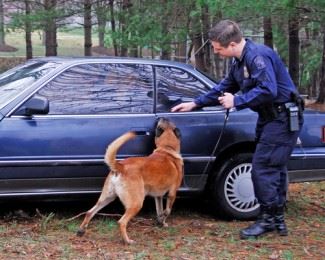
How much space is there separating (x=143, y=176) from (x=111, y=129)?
2.03 feet

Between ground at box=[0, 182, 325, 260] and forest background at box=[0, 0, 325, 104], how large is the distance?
426cm

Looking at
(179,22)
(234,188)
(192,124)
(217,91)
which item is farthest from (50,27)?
(217,91)

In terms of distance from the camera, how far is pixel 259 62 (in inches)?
177

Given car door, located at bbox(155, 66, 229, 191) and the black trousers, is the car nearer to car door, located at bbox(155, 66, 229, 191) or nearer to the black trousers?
car door, located at bbox(155, 66, 229, 191)

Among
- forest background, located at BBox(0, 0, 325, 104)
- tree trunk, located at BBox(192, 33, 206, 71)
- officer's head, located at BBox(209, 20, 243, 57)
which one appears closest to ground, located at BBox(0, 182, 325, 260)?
officer's head, located at BBox(209, 20, 243, 57)

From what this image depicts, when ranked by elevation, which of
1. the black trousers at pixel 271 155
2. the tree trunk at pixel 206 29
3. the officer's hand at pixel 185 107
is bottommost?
the black trousers at pixel 271 155

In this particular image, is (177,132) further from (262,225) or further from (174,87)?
(262,225)

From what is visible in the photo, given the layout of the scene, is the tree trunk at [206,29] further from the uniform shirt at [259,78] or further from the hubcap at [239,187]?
the uniform shirt at [259,78]

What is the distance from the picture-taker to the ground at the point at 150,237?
4375 millimetres

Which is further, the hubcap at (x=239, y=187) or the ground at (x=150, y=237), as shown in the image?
the hubcap at (x=239, y=187)

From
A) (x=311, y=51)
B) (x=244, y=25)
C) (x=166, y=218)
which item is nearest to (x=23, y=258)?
(x=166, y=218)

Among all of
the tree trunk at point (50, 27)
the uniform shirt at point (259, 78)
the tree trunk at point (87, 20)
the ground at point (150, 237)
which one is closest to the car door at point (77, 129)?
the ground at point (150, 237)

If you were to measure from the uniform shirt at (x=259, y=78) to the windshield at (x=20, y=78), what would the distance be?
1.67 meters

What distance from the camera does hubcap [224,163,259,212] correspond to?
5.54 metres
